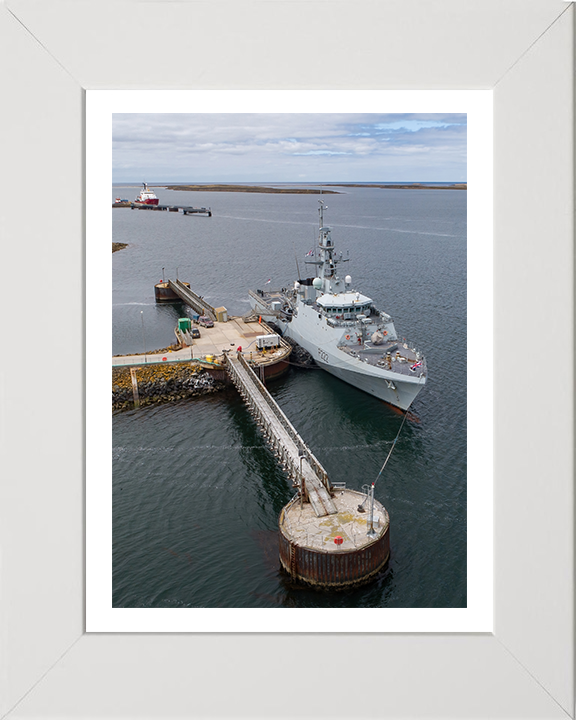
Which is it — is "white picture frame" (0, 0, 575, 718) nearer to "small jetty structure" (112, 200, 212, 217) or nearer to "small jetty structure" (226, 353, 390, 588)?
"small jetty structure" (226, 353, 390, 588)

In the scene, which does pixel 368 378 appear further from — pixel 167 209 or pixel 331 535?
pixel 167 209

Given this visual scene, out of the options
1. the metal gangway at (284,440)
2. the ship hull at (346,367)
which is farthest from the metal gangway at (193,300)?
the metal gangway at (284,440)

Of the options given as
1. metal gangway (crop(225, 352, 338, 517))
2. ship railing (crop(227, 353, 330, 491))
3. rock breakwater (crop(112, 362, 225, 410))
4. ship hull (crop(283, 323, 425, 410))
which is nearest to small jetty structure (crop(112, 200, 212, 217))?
ship hull (crop(283, 323, 425, 410))

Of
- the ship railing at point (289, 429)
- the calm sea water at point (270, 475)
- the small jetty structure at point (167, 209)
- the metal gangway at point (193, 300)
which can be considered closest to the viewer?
the calm sea water at point (270, 475)

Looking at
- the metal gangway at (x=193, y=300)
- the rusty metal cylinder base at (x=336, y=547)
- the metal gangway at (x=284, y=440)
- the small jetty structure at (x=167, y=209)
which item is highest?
the small jetty structure at (x=167, y=209)

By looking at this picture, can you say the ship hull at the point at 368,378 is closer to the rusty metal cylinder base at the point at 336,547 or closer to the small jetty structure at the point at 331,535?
the small jetty structure at the point at 331,535
